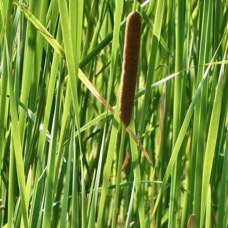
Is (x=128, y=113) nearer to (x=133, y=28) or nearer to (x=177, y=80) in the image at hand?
(x=133, y=28)

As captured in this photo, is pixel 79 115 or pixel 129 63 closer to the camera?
pixel 129 63

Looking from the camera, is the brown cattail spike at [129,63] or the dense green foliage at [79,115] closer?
the brown cattail spike at [129,63]

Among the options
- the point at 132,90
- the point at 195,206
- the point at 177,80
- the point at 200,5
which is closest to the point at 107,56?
the point at 200,5

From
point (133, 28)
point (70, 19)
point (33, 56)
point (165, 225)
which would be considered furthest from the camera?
point (165, 225)

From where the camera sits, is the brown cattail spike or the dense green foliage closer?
the brown cattail spike

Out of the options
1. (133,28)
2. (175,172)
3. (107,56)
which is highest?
(107,56)

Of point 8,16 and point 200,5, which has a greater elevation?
point 200,5

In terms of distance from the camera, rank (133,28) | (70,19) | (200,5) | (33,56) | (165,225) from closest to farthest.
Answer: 1. (133,28)
2. (70,19)
3. (33,56)
4. (200,5)
5. (165,225)

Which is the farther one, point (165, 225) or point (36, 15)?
point (165, 225)
